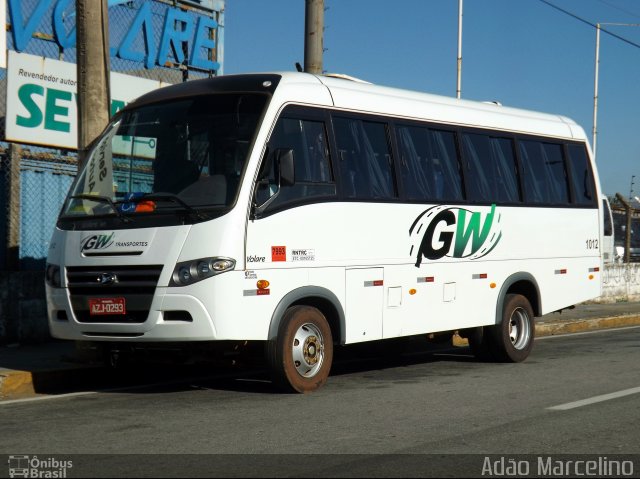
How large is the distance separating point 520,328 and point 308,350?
421 cm

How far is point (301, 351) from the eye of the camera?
9.77 meters

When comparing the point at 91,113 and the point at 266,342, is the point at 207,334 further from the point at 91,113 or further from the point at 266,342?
the point at 91,113

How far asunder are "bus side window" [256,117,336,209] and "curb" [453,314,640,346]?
814 centimetres

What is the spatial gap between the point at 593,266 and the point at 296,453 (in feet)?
28.4

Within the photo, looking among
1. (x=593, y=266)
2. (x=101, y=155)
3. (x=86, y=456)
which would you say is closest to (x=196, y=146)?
(x=101, y=155)

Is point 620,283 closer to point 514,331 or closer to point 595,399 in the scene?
point 514,331

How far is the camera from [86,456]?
6684 millimetres

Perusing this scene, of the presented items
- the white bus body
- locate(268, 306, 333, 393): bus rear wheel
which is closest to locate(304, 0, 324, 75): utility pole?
the white bus body

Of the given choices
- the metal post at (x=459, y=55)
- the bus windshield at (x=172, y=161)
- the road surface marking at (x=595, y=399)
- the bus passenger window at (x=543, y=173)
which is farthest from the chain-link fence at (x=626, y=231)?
the bus windshield at (x=172, y=161)

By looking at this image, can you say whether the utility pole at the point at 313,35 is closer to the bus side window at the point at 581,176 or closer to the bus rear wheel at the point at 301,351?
the bus side window at the point at 581,176

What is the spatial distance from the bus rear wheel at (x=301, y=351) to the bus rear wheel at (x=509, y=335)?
129 inches

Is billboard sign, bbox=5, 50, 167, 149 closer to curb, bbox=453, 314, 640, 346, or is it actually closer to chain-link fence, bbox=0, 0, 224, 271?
chain-link fence, bbox=0, 0, 224, 271

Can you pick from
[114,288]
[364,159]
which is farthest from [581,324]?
[114,288]

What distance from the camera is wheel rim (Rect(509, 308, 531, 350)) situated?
1298cm
